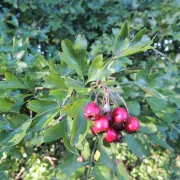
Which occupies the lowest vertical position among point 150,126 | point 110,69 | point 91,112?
point 150,126

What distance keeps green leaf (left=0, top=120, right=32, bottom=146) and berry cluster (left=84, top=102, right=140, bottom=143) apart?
173 millimetres

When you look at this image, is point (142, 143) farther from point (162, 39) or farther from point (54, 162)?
point (54, 162)

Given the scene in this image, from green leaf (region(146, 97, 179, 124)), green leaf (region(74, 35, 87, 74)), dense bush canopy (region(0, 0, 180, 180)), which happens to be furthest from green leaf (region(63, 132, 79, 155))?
green leaf (region(146, 97, 179, 124))

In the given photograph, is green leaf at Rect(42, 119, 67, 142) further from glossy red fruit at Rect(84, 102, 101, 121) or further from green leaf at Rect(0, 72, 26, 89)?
green leaf at Rect(0, 72, 26, 89)

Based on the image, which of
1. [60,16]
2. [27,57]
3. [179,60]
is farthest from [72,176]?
[60,16]

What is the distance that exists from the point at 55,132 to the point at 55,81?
13 centimetres

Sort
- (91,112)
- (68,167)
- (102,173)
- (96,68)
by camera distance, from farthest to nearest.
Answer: (68,167)
(102,173)
(96,68)
(91,112)

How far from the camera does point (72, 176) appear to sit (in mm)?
1039

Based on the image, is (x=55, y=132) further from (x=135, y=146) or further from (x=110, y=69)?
(x=135, y=146)

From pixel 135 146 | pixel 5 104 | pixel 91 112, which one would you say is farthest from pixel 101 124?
pixel 135 146

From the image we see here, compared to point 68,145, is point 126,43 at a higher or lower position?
higher

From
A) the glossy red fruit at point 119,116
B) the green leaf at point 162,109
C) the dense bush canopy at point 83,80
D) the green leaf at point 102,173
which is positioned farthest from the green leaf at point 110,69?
the green leaf at point 102,173

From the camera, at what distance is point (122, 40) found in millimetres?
771

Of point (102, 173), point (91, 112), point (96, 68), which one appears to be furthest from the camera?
point (102, 173)
